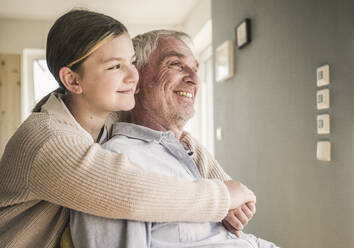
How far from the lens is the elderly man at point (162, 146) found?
0.94 meters

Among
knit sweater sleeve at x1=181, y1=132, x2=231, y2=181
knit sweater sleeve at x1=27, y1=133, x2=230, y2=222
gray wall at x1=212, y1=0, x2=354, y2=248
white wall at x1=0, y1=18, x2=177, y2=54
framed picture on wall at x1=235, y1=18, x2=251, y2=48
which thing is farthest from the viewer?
white wall at x1=0, y1=18, x2=177, y2=54

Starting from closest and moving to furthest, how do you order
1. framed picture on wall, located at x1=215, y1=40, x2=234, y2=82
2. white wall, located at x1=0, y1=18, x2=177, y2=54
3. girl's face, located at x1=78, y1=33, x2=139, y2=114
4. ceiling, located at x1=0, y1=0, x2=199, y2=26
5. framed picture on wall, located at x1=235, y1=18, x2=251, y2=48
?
girl's face, located at x1=78, y1=33, x2=139, y2=114
framed picture on wall, located at x1=235, y1=18, x2=251, y2=48
framed picture on wall, located at x1=215, y1=40, x2=234, y2=82
ceiling, located at x1=0, y1=0, x2=199, y2=26
white wall, located at x1=0, y1=18, x2=177, y2=54

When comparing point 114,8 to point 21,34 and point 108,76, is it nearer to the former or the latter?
point 21,34

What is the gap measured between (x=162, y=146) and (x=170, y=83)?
33cm

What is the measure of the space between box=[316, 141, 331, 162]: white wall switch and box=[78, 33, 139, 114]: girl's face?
39.5 inches

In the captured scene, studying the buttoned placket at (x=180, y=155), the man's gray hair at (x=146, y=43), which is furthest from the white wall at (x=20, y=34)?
the buttoned placket at (x=180, y=155)

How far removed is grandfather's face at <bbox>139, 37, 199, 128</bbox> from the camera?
4.67 ft

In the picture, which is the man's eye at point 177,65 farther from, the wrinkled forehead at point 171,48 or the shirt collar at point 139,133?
the shirt collar at point 139,133

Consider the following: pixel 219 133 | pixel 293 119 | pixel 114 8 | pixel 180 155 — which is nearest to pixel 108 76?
pixel 180 155

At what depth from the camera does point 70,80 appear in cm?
111

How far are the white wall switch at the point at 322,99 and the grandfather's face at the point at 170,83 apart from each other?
2.06 ft

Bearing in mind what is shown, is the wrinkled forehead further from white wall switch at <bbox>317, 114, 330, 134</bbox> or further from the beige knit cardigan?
white wall switch at <bbox>317, 114, 330, 134</bbox>

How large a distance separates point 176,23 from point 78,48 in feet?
15.2

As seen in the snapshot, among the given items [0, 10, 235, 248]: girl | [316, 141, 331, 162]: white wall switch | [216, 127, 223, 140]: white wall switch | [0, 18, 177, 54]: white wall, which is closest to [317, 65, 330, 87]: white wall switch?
[316, 141, 331, 162]: white wall switch
